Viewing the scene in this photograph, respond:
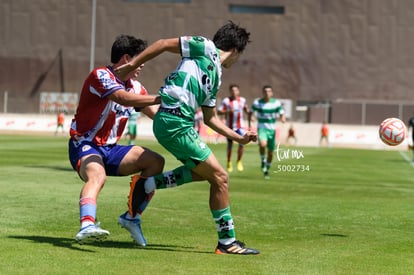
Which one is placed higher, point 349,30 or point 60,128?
point 349,30

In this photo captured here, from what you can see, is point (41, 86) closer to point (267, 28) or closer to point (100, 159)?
point (267, 28)

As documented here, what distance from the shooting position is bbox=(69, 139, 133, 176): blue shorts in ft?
28.3

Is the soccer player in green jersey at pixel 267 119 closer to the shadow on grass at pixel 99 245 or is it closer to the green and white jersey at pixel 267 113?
the green and white jersey at pixel 267 113

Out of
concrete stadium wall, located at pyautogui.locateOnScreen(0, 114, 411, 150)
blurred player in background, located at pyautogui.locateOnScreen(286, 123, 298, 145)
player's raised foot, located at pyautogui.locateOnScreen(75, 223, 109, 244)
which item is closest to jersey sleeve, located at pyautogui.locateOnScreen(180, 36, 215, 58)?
player's raised foot, located at pyautogui.locateOnScreen(75, 223, 109, 244)

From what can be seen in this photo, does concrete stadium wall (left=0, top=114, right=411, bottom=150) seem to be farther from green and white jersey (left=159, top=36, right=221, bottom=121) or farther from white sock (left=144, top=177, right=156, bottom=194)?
green and white jersey (left=159, top=36, right=221, bottom=121)

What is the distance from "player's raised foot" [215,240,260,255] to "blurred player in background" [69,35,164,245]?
0.86 meters

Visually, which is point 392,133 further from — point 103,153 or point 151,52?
point 151,52

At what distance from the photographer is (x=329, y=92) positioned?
2758 inches

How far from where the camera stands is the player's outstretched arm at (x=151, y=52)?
788cm

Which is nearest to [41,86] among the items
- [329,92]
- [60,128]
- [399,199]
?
[60,128]

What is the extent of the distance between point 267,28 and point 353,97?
9.12 m

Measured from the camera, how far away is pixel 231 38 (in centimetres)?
825

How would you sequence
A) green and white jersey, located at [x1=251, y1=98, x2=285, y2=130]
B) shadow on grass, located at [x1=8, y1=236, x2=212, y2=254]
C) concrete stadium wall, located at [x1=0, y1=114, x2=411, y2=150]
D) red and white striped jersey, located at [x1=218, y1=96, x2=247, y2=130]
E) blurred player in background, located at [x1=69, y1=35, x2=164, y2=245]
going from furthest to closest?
concrete stadium wall, located at [x1=0, y1=114, x2=411, y2=150] < red and white striped jersey, located at [x1=218, y1=96, x2=247, y2=130] < green and white jersey, located at [x1=251, y1=98, x2=285, y2=130] < blurred player in background, located at [x1=69, y1=35, x2=164, y2=245] < shadow on grass, located at [x1=8, y1=236, x2=212, y2=254]

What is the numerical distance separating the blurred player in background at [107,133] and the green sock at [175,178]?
158 millimetres
